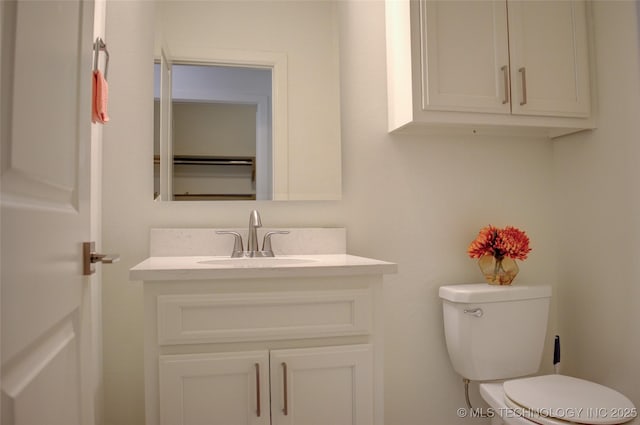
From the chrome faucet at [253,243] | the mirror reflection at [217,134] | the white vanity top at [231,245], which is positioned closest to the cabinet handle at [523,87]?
the white vanity top at [231,245]

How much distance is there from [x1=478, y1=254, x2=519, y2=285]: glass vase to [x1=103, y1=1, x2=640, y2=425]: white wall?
0.14 meters

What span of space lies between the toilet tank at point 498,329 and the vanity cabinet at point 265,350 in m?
0.53

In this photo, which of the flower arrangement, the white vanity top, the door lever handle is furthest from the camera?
A: the flower arrangement

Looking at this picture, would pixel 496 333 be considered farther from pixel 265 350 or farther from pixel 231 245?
pixel 231 245

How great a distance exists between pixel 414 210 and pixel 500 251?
1.21 ft

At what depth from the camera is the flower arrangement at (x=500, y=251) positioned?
5.66 ft

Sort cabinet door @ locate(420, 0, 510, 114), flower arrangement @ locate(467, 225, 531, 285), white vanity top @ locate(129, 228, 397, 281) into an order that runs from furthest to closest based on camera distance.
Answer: flower arrangement @ locate(467, 225, 531, 285) < cabinet door @ locate(420, 0, 510, 114) < white vanity top @ locate(129, 228, 397, 281)

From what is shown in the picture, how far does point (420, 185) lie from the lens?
1.89m

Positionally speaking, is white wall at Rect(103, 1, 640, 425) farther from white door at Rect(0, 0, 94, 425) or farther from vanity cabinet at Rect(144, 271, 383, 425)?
white door at Rect(0, 0, 94, 425)

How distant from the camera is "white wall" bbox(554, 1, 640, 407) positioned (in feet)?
5.38

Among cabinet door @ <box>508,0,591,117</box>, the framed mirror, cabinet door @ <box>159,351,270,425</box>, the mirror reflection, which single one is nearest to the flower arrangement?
cabinet door @ <box>508,0,591,117</box>

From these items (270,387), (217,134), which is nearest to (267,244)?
(217,134)

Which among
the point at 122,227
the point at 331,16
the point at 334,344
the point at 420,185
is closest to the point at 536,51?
the point at 420,185

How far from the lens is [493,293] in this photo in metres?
1.66
